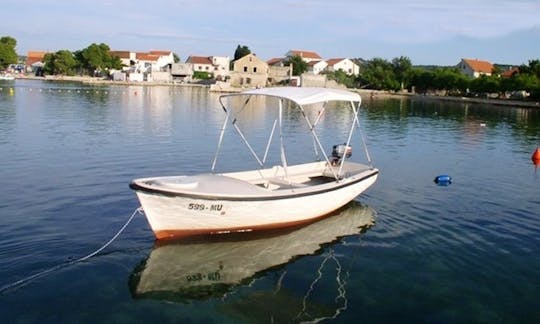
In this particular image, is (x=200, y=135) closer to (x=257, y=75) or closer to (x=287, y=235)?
(x=287, y=235)

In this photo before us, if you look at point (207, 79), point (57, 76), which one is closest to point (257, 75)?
point (207, 79)

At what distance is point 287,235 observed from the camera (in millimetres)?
15328

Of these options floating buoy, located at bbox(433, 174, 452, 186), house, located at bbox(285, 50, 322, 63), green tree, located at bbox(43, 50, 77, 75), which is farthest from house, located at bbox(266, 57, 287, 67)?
floating buoy, located at bbox(433, 174, 452, 186)

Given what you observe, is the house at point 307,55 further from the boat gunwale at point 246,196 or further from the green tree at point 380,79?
the boat gunwale at point 246,196

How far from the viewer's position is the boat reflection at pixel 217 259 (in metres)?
11.5

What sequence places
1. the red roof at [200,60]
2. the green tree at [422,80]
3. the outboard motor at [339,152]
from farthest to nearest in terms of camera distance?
the red roof at [200,60], the green tree at [422,80], the outboard motor at [339,152]

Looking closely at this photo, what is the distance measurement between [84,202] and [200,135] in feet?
70.5

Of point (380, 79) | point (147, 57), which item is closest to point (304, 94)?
point (380, 79)

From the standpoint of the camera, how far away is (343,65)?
17662cm

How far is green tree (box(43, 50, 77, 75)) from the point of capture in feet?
546

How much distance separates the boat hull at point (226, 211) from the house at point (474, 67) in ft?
503

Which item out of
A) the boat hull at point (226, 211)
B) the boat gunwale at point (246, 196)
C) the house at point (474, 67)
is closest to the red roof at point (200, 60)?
the house at point (474, 67)

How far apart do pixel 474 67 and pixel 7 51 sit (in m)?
145

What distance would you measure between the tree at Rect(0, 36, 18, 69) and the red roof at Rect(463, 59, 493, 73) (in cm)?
14306
